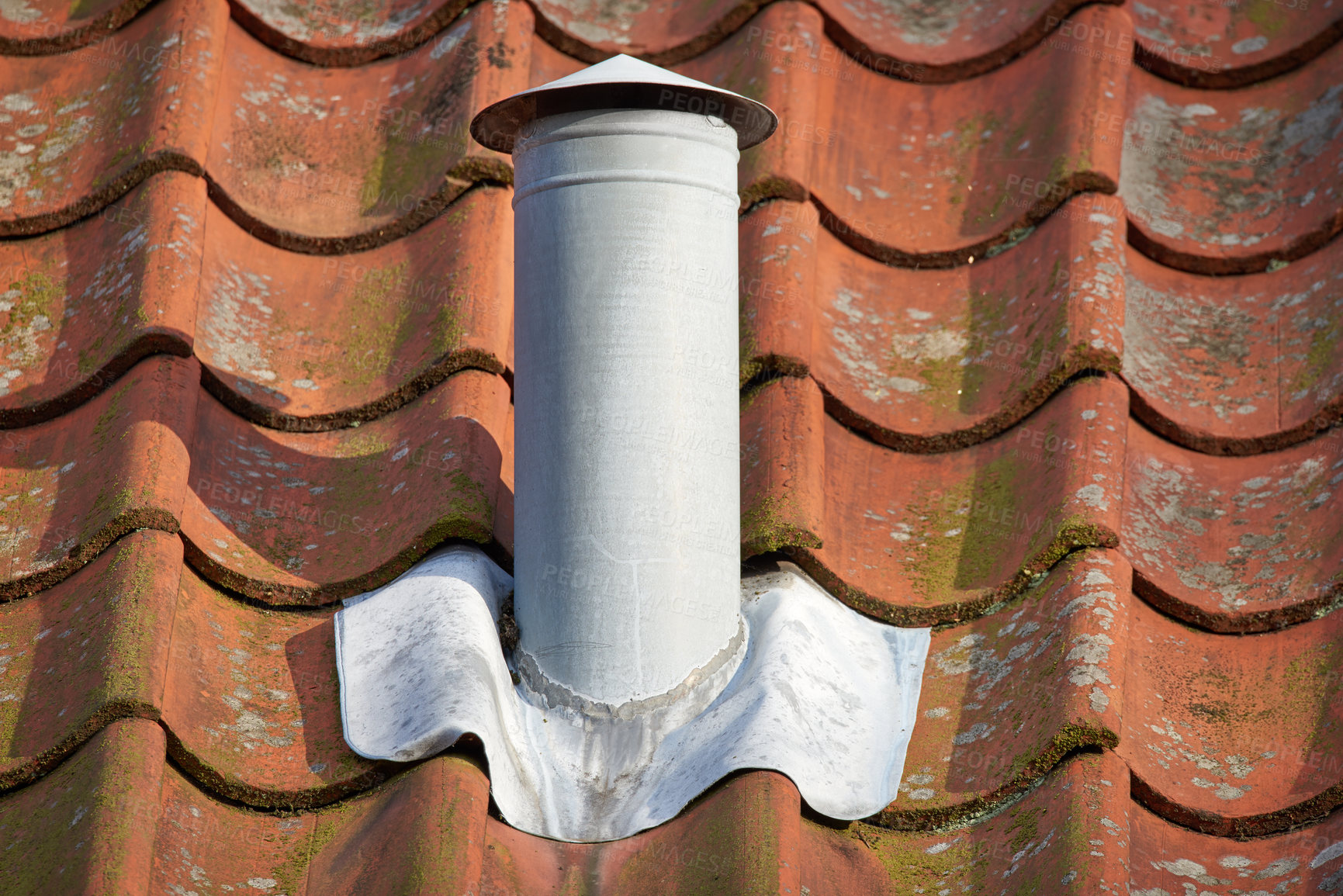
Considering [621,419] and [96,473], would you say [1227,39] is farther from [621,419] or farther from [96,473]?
[96,473]

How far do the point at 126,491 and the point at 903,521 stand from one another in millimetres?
1660

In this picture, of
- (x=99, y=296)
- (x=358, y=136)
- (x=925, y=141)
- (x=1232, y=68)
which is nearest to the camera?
(x=99, y=296)

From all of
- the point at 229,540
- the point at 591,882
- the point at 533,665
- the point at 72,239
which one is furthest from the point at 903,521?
the point at 72,239

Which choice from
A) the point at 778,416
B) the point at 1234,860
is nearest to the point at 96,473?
the point at 778,416

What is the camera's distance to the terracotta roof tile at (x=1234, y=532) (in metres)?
3.07

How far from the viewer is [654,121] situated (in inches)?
112

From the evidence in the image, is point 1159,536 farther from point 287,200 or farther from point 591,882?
point 287,200

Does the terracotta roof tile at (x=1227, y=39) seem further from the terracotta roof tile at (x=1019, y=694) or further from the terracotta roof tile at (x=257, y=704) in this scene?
the terracotta roof tile at (x=257, y=704)

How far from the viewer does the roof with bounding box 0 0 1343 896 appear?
261 centimetres

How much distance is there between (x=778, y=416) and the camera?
3.28 meters

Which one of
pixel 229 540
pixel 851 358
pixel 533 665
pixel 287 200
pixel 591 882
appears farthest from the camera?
pixel 287 200

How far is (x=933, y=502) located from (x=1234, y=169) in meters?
1.54

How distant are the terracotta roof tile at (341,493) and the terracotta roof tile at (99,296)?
0.77 ft

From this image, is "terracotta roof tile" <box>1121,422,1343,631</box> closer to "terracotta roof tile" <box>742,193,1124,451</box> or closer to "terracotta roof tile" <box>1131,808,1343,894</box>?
"terracotta roof tile" <box>742,193,1124,451</box>
